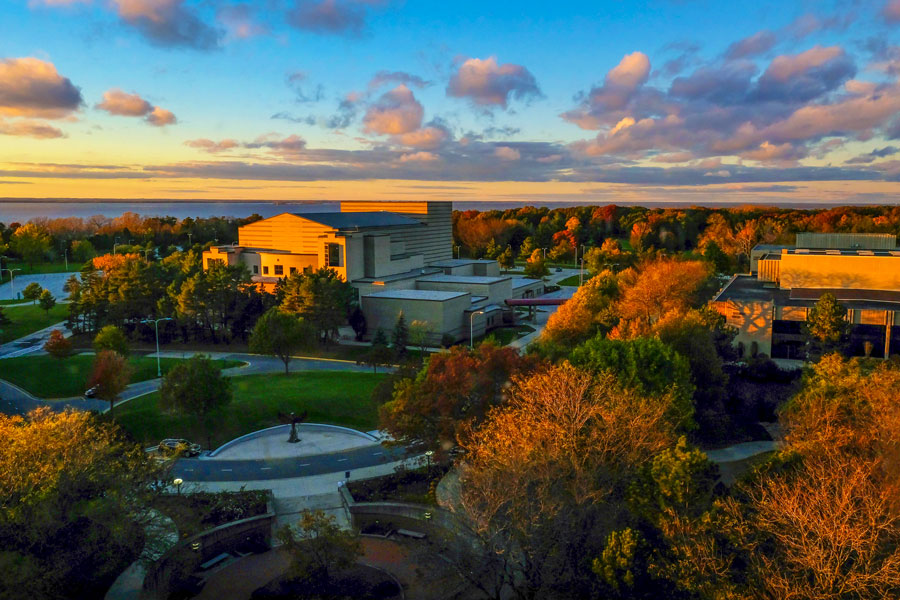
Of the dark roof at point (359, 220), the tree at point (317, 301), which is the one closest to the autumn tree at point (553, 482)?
the tree at point (317, 301)

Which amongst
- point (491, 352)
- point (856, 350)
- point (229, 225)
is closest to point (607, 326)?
point (856, 350)

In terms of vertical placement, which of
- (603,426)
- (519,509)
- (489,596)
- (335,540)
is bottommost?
(489,596)

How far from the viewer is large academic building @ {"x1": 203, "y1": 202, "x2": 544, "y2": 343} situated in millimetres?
68938

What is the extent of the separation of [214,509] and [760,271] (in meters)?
61.5

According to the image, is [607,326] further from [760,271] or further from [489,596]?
[489,596]

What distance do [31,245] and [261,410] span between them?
328 feet

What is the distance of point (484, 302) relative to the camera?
2982 inches

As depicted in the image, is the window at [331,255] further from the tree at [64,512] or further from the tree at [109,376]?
the tree at [64,512]

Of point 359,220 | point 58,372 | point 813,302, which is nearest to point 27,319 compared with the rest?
point 58,372

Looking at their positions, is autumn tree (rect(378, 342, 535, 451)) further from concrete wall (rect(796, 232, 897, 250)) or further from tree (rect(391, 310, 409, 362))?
concrete wall (rect(796, 232, 897, 250))

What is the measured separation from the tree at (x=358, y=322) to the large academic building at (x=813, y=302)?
108 ft

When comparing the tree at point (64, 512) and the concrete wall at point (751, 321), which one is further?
the concrete wall at point (751, 321)

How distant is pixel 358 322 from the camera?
6881 centimetres

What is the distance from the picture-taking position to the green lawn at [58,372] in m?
49.6
